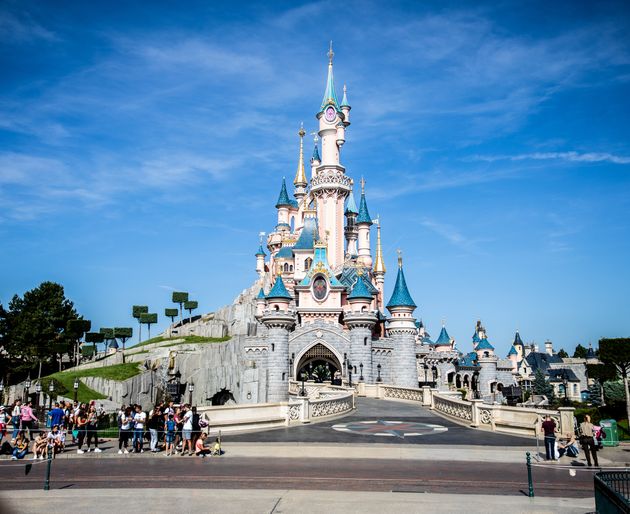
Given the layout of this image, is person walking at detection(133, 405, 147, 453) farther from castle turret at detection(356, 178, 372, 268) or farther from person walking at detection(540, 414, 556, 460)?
castle turret at detection(356, 178, 372, 268)

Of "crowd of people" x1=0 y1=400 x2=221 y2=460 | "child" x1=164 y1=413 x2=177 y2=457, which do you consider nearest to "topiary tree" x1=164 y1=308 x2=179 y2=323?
"crowd of people" x1=0 y1=400 x2=221 y2=460

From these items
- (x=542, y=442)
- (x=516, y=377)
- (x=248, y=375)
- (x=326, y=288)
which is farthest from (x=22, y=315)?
(x=516, y=377)

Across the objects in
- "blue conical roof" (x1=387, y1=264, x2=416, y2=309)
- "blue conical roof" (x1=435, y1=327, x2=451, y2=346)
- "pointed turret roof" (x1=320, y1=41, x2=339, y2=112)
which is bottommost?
"blue conical roof" (x1=435, y1=327, x2=451, y2=346)

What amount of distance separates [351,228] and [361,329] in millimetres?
24587

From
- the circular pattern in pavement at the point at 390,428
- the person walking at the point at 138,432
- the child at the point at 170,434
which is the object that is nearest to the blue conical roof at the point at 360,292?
the circular pattern in pavement at the point at 390,428

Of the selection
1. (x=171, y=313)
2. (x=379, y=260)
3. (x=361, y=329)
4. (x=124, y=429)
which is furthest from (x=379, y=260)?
(x=124, y=429)

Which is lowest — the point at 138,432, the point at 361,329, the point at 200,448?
the point at 200,448

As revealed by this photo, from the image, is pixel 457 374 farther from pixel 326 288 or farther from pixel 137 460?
pixel 137 460

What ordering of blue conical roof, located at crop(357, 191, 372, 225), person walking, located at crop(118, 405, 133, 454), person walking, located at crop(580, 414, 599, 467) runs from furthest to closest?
blue conical roof, located at crop(357, 191, 372, 225)
person walking, located at crop(118, 405, 133, 454)
person walking, located at crop(580, 414, 599, 467)

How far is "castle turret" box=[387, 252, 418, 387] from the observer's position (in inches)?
2172

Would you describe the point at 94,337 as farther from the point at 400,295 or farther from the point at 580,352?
the point at 580,352

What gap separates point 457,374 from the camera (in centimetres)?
8188

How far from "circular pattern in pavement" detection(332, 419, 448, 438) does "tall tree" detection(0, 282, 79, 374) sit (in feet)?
168

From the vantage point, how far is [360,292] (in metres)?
56.3
